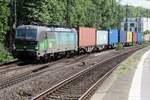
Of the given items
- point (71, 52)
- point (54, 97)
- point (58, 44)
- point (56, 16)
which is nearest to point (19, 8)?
point (56, 16)

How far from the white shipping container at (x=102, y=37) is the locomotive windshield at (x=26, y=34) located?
21.8 m

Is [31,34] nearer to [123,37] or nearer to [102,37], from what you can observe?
[102,37]

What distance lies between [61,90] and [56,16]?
39.1 meters

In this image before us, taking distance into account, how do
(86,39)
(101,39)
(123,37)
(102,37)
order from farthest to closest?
(123,37), (102,37), (101,39), (86,39)

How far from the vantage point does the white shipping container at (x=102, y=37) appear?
53.3 meters

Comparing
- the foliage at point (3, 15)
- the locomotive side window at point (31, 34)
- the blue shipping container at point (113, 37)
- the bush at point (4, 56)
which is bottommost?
the bush at point (4, 56)

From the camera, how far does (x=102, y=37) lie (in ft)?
184

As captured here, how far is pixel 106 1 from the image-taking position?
110 metres

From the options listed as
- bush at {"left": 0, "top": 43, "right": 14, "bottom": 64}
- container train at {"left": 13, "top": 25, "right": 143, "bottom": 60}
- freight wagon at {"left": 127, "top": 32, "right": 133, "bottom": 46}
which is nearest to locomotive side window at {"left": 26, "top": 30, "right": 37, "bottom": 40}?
container train at {"left": 13, "top": 25, "right": 143, "bottom": 60}

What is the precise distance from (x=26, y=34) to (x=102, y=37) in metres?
25.6

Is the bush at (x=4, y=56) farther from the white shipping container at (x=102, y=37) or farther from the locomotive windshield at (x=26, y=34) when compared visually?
the white shipping container at (x=102, y=37)

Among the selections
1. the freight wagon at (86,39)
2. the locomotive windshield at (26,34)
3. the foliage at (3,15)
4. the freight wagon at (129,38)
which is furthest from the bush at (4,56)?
the freight wagon at (129,38)

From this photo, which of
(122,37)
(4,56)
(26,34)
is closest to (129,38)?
(122,37)

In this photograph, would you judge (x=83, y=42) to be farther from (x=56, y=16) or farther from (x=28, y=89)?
(x=28, y=89)
